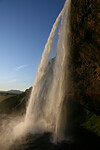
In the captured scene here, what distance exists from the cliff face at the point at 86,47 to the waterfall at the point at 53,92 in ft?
4.18

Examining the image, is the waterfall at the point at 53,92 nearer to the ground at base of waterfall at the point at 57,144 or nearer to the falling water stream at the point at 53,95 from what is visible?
the falling water stream at the point at 53,95

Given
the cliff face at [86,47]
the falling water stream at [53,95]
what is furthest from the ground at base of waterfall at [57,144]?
the cliff face at [86,47]

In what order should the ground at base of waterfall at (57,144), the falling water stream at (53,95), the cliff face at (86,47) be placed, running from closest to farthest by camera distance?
the ground at base of waterfall at (57,144), the cliff face at (86,47), the falling water stream at (53,95)

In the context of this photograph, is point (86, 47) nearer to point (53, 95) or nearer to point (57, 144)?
point (53, 95)

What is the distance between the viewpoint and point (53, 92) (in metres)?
22.6

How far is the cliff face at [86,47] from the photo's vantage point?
16.6 metres

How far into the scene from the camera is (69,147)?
15.0m

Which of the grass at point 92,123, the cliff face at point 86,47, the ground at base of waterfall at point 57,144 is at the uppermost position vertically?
the cliff face at point 86,47

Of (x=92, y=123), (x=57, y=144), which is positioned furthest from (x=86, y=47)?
(x=92, y=123)

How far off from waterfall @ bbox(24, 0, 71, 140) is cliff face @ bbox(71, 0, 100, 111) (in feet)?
4.18

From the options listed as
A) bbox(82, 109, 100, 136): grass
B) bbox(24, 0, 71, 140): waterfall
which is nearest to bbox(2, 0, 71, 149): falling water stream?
bbox(24, 0, 71, 140): waterfall

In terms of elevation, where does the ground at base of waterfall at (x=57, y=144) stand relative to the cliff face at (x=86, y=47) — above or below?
below

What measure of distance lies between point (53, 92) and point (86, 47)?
8.19m

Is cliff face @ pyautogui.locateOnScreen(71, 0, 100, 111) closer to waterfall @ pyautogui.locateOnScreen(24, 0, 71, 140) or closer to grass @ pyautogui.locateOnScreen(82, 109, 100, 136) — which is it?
waterfall @ pyautogui.locateOnScreen(24, 0, 71, 140)
